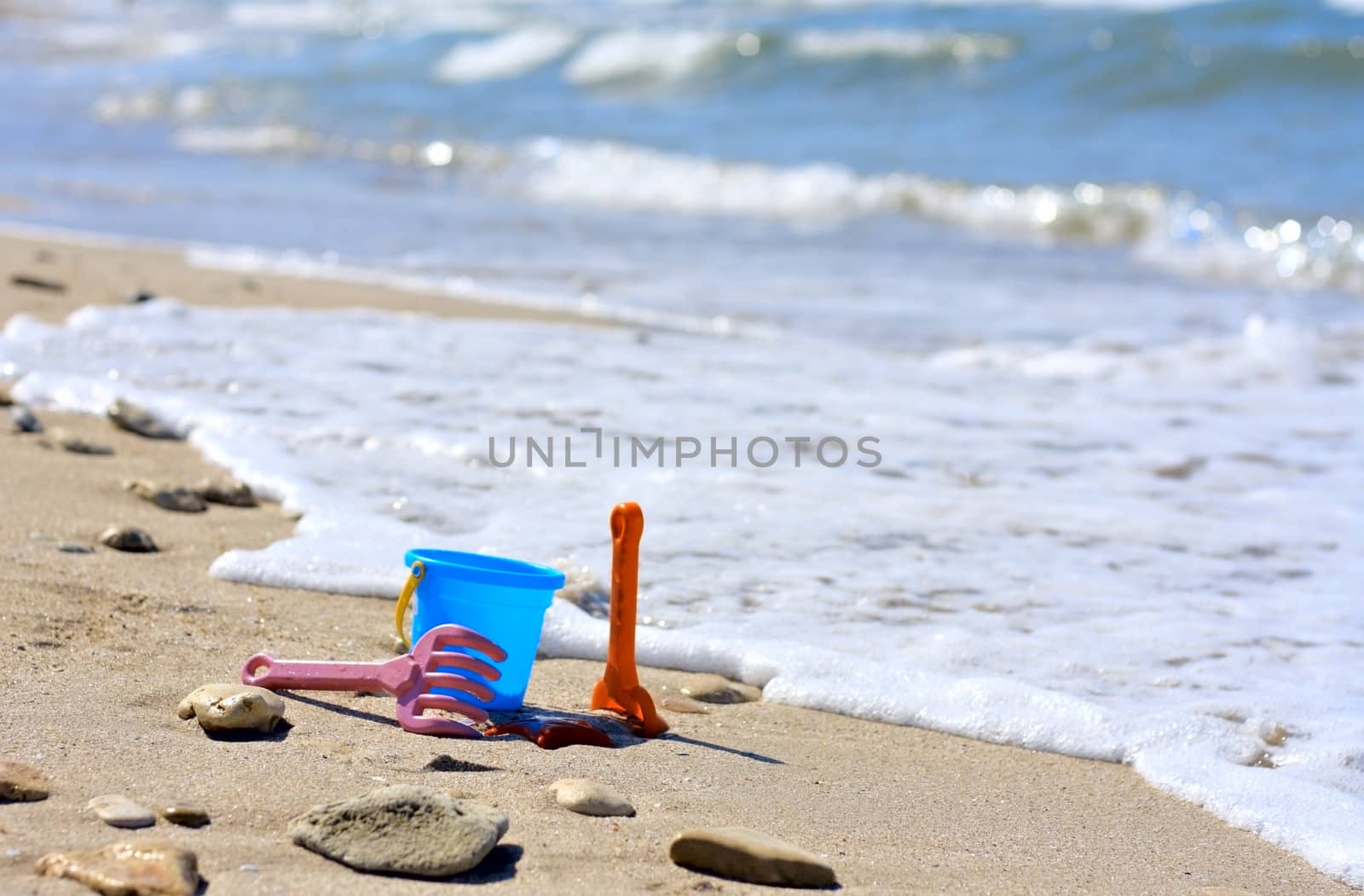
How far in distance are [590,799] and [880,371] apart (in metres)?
4.05

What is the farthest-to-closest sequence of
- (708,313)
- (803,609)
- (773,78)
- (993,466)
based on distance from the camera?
(773,78)
(708,313)
(993,466)
(803,609)

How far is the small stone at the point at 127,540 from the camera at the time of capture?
3.41 meters

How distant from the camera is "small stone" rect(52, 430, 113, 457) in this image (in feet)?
13.8

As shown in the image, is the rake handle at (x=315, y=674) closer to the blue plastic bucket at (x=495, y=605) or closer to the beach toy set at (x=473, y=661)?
the beach toy set at (x=473, y=661)

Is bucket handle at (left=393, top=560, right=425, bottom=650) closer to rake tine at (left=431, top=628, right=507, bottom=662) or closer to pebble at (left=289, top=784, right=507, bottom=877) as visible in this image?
rake tine at (left=431, top=628, right=507, bottom=662)

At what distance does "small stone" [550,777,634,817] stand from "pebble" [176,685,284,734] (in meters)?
0.51

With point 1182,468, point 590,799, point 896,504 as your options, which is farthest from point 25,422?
point 1182,468

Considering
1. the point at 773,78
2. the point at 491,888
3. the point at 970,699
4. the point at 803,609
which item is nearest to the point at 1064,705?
the point at 970,699

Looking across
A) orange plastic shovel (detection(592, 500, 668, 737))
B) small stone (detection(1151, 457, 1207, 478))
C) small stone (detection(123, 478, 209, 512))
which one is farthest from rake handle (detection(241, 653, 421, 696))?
small stone (detection(1151, 457, 1207, 478))

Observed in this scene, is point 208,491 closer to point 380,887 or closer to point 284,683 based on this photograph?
point 284,683

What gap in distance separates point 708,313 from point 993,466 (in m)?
2.78

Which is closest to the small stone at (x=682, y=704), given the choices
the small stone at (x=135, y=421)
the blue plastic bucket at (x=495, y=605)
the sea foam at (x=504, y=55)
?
the blue plastic bucket at (x=495, y=605)

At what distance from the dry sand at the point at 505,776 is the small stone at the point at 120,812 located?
2 cm

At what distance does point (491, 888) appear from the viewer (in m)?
2.00
